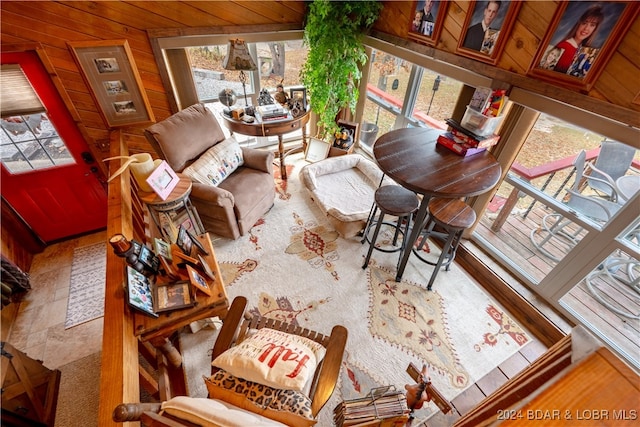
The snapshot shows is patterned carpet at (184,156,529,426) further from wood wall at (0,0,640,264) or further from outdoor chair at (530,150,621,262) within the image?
wood wall at (0,0,640,264)

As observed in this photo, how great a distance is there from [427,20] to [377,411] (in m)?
2.92

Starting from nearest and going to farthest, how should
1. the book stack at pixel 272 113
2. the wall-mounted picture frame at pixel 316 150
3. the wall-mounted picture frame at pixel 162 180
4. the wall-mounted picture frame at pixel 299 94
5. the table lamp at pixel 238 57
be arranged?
1. the wall-mounted picture frame at pixel 162 180
2. the table lamp at pixel 238 57
3. the book stack at pixel 272 113
4. the wall-mounted picture frame at pixel 299 94
5. the wall-mounted picture frame at pixel 316 150

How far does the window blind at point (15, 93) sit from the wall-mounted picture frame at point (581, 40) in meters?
3.90

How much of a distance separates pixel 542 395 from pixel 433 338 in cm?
196

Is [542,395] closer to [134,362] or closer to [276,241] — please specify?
[134,362]

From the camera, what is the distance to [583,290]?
2188 mm

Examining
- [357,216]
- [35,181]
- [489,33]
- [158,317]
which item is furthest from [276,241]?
[489,33]

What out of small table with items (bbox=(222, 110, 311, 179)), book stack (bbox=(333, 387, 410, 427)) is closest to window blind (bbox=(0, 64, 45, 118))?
small table with items (bbox=(222, 110, 311, 179))

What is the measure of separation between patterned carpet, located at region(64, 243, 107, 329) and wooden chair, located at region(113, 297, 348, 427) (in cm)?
151

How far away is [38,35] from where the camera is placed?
2.21 metres

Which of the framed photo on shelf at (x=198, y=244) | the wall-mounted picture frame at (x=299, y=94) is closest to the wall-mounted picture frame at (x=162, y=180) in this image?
the framed photo on shelf at (x=198, y=244)

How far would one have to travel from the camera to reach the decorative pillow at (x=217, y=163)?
2.52m

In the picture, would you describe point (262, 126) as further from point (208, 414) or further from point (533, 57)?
point (208, 414)

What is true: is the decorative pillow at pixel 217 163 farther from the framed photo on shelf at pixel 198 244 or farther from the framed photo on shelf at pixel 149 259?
the framed photo on shelf at pixel 149 259
